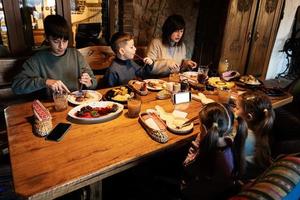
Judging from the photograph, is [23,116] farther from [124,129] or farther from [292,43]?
[292,43]

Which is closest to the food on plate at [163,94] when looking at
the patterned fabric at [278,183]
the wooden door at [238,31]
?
the patterned fabric at [278,183]

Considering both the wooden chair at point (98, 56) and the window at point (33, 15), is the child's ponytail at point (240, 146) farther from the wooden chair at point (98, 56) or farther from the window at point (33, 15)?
the window at point (33, 15)

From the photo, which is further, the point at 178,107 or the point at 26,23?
the point at 26,23

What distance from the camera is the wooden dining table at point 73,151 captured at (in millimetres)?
898

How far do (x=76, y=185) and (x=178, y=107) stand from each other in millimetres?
835

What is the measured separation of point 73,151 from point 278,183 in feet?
2.62

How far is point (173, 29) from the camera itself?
7.70 feet

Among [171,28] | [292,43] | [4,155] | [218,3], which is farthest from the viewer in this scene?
[292,43]

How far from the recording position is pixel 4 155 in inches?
73.2

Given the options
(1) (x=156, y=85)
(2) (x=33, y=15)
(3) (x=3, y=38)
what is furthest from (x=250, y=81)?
(3) (x=3, y=38)

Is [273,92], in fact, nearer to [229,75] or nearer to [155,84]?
[229,75]

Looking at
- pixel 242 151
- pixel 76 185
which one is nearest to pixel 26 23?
pixel 76 185

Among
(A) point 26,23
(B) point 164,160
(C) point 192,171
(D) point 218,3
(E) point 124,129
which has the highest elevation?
(D) point 218,3

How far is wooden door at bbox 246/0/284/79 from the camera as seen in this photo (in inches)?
137
